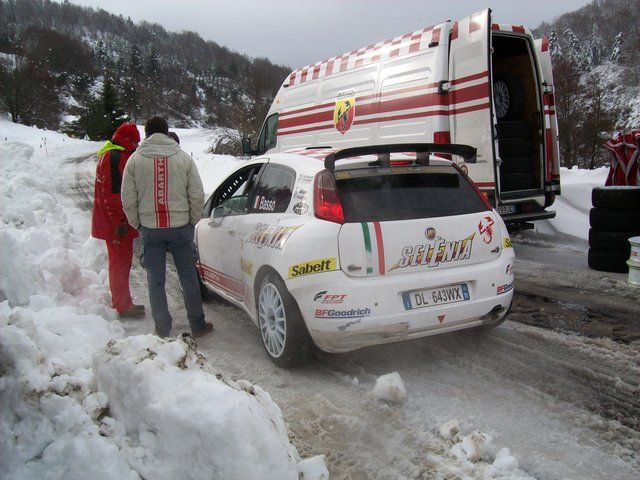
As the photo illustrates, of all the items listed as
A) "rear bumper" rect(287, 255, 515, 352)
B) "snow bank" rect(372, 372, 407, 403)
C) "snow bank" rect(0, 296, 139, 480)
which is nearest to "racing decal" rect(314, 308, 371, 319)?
"rear bumper" rect(287, 255, 515, 352)

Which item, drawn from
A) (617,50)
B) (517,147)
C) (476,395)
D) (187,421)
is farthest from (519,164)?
(617,50)

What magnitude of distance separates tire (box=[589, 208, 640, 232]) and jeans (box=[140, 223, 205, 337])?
4770 millimetres

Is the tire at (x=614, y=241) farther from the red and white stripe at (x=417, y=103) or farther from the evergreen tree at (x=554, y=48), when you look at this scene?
the evergreen tree at (x=554, y=48)

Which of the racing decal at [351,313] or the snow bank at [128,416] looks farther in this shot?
the racing decal at [351,313]

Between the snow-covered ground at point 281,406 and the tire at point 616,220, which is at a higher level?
the tire at point 616,220

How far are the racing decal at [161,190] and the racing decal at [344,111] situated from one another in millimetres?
4829

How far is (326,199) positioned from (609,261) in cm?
431

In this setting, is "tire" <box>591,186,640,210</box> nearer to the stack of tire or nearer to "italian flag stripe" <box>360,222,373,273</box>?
the stack of tire

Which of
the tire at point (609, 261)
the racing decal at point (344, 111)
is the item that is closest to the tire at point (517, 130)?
the tire at point (609, 261)

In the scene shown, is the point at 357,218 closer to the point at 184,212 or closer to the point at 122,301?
the point at 184,212

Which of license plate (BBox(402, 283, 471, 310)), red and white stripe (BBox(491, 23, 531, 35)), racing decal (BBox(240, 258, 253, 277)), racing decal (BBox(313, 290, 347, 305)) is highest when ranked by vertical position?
red and white stripe (BBox(491, 23, 531, 35))

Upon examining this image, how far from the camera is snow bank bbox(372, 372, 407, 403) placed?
3.14 meters

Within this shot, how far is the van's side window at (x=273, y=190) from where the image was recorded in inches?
156

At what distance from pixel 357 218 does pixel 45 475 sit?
7.25 ft
